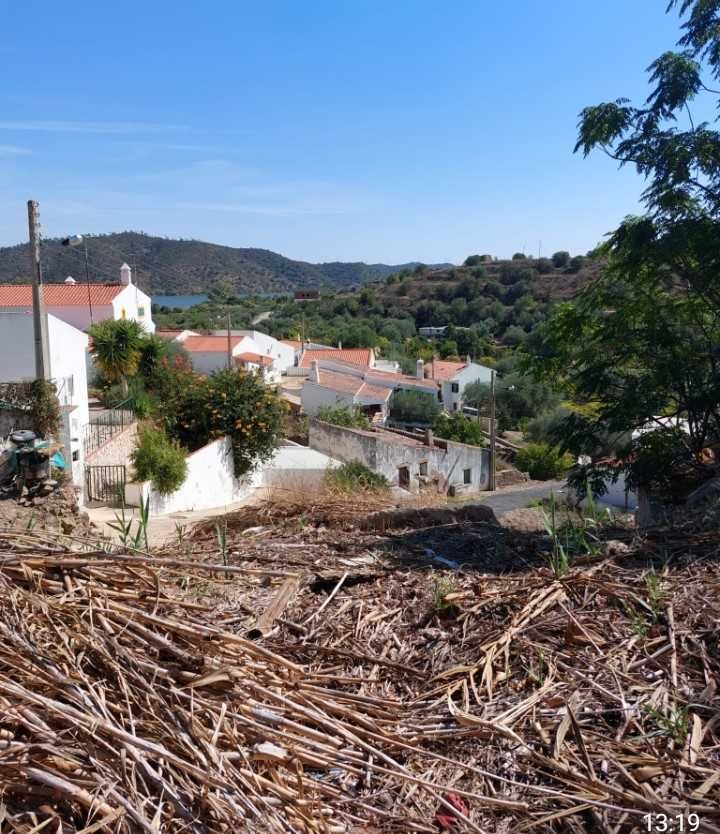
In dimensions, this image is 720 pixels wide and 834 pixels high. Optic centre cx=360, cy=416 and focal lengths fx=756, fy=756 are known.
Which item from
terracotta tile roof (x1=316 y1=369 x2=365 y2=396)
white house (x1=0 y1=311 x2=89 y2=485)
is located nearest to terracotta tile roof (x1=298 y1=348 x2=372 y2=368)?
terracotta tile roof (x1=316 y1=369 x2=365 y2=396)

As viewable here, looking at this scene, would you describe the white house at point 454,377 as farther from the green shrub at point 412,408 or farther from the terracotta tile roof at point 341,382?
the terracotta tile roof at point 341,382

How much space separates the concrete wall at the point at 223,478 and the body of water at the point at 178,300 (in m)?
67.9

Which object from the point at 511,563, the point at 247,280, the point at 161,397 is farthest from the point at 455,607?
the point at 247,280

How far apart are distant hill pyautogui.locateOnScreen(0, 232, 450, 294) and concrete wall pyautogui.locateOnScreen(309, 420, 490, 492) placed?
37945 millimetres

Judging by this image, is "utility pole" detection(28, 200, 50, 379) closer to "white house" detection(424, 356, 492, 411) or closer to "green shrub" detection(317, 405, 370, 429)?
"green shrub" detection(317, 405, 370, 429)

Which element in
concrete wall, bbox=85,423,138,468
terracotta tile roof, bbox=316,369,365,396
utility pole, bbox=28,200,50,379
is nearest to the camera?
utility pole, bbox=28,200,50,379

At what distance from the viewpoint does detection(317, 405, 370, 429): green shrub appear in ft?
95.9

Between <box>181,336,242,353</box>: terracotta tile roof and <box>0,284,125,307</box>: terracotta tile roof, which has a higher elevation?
<box>0,284,125,307</box>: terracotta tile roof

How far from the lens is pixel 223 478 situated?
2041cm

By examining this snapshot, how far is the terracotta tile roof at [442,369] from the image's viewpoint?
153 ft

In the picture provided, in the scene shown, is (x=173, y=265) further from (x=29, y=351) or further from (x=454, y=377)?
(x=29, y=351)

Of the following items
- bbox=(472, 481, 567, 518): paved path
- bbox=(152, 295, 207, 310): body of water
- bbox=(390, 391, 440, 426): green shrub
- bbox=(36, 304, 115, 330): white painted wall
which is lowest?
bbox=(472, 481, 567, 518): paved path

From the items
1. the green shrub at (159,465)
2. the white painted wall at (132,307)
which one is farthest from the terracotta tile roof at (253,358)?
the green shrub at (159,465)

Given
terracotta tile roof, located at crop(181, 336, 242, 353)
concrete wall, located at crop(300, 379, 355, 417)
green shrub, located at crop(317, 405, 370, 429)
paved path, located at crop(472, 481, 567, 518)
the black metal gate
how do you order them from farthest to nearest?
terracotta tile roof, located at crop(181, 336, 242, 353)
concrete wall, located at crop(300, 379, 355, 417)
green shrub, located at crop(317, 405, 370, 429)
paved path, located at crop(472, 481, 567, 518)
the black metal gate
